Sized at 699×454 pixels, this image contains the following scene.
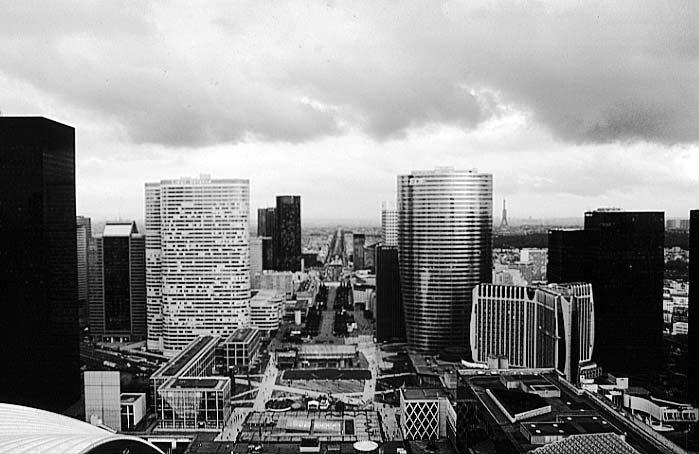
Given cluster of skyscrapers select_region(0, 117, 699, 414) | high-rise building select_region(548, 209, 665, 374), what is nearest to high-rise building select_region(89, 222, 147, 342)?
cluster of skyscrapers select_region(0, 117, 699, 414)

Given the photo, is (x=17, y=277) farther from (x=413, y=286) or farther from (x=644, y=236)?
(x=644, y=236)

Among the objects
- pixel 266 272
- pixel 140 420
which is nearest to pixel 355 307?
pixel 266 272

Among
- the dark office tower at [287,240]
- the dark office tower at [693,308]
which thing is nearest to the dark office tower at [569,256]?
the dark office tower at [693,308]

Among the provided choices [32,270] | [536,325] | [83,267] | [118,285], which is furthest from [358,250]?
[32,270]

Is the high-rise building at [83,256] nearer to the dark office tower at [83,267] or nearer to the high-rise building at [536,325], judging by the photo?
the dark office tower at [83,267]

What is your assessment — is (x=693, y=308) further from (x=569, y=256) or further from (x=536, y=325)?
(x=569, y=256)

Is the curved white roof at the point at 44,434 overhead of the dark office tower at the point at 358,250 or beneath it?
beneath
